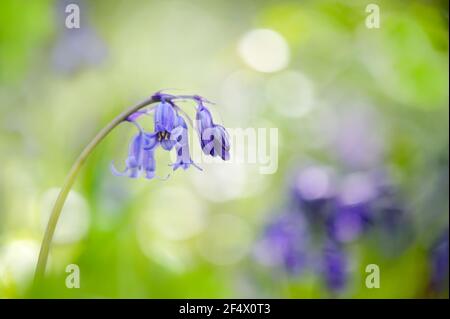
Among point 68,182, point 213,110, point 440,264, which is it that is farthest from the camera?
point 440,264

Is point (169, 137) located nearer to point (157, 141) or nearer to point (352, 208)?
point (157, 141)

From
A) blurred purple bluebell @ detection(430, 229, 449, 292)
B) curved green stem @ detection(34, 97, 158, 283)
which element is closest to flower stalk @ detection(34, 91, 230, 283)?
curved green stem @ detection(34, 97, 158, 283)

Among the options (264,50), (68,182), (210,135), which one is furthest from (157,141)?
(264,50)

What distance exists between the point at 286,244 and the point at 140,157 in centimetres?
46

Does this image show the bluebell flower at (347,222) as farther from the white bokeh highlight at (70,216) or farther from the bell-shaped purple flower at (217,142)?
the white bokeh highlight at (70,216)

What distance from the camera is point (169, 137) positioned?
1790 mm

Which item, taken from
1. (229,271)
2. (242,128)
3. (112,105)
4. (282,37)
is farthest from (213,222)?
(282,37)

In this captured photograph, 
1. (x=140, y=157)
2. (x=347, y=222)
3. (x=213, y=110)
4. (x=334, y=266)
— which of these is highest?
(x=213, y=110)

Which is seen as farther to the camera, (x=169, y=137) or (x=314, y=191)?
(x=314, y=191)

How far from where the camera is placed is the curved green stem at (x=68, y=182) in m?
1.75

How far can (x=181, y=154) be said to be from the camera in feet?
6.02

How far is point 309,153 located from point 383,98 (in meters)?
0.26
